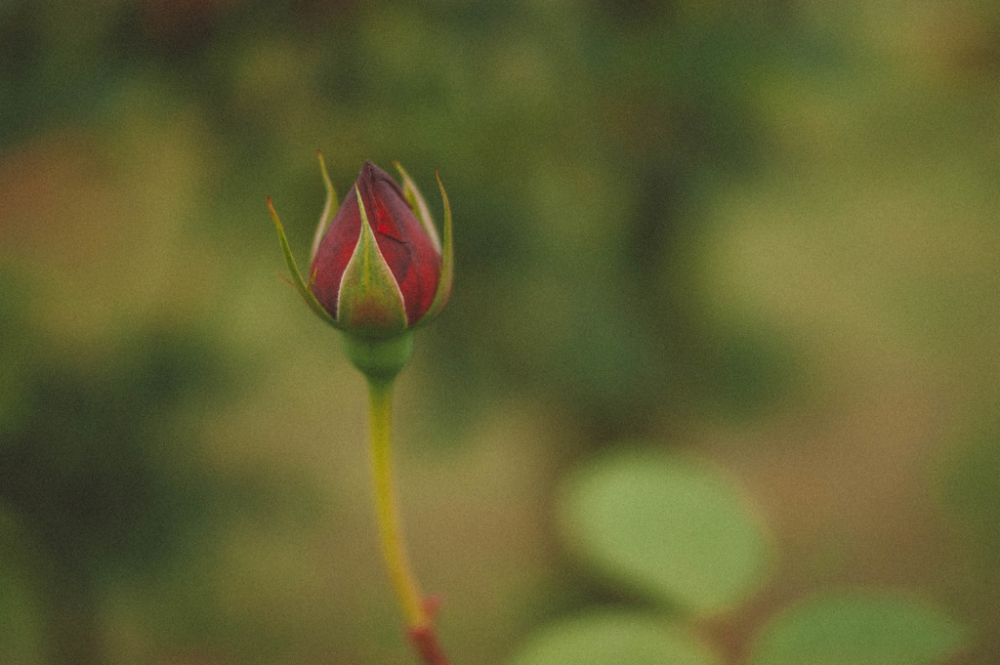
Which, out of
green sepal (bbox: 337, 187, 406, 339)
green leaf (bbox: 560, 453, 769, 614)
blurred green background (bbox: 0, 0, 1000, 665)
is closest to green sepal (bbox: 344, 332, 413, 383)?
green sepal (bbox: 337, 187, 406, 339)

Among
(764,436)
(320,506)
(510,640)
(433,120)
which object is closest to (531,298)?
(433,120)

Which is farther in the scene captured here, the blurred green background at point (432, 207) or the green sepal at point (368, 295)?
the blurred green background at point (432, 207)

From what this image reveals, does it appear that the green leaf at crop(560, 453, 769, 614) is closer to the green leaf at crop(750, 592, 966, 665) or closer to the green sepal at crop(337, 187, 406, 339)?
the green leaf at crop(750, 592, 966, 665)

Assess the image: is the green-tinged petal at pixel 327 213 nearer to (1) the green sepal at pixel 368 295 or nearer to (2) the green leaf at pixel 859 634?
(1) the green sepal at pixel 368 295

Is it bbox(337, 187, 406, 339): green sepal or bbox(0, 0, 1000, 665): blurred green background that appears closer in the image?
→ bbox(337, 187, 406, 339): green sepal

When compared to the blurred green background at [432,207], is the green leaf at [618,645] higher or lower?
lower

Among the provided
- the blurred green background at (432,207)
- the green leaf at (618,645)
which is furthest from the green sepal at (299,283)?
the blurred green background at (432,207)
